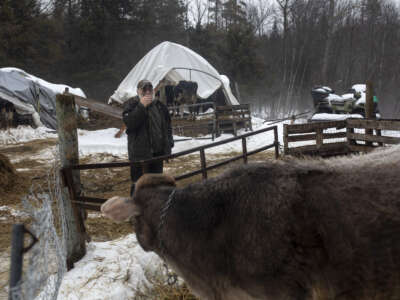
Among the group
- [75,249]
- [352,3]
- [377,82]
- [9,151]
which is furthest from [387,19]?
[75,249]

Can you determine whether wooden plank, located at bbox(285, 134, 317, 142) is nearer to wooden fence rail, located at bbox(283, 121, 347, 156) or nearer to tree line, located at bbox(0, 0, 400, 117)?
wooden fence rail, located at bbox(283, 121, 347, 156)

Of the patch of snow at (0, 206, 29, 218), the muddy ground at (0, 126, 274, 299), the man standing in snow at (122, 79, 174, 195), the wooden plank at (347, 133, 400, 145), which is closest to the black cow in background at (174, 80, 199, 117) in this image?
the muddy ground at (0, 126, 274, 299)

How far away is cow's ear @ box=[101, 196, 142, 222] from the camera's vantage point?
6.95 ft

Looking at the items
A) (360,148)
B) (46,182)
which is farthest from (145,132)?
(360,148)

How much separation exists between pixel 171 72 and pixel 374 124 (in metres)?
11.7

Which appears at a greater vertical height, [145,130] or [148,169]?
[145,130]

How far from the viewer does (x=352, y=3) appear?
2809 centimetres

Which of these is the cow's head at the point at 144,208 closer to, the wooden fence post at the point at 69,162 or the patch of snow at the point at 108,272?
the patch of snow at the point at 108,272

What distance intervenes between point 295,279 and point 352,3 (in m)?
32.6

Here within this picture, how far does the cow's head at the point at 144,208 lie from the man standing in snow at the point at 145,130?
203 centimetres

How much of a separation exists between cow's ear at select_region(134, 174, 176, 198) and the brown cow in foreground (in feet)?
0.53

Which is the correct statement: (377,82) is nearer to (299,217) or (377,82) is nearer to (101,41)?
(101,41)

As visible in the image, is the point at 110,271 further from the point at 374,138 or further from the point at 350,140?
the point at 350,140

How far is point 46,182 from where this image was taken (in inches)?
302
